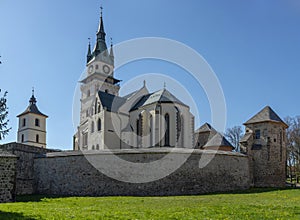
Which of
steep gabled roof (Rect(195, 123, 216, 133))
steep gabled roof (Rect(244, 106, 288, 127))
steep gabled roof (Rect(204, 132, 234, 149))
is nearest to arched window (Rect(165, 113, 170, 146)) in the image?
steep gabled roof (Rect(204, 132, 234, 149))

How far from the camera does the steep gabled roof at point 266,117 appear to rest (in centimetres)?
2912

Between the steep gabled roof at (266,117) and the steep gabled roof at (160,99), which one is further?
the steep gabled roof at (160,99)

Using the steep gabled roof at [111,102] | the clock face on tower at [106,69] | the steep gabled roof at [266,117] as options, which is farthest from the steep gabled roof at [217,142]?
the clock face on tower at [106,69]

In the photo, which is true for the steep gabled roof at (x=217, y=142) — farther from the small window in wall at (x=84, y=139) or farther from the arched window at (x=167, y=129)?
the small window in wall at (x=84, y=139)

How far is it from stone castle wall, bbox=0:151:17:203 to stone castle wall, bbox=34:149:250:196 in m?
4.24

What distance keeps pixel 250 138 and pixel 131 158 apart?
11834 millimetres

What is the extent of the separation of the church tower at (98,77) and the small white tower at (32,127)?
628 cm

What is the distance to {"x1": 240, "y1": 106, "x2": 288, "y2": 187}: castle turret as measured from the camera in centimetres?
2831

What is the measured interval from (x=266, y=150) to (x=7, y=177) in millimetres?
19937

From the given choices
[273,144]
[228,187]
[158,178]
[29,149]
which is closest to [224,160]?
[228,187]

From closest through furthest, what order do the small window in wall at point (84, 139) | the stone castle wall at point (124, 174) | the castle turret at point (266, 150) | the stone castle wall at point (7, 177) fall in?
the stone castle wall at point (7, 177), the stone castle wall at point (124, 174), the castle turret at point (266, 150), the small window in wall at point (84, 139)

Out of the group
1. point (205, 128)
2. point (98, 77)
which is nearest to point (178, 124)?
point (205, 128)

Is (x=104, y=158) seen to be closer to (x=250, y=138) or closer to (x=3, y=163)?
(x=3, y=163)

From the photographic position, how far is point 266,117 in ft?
95.7
